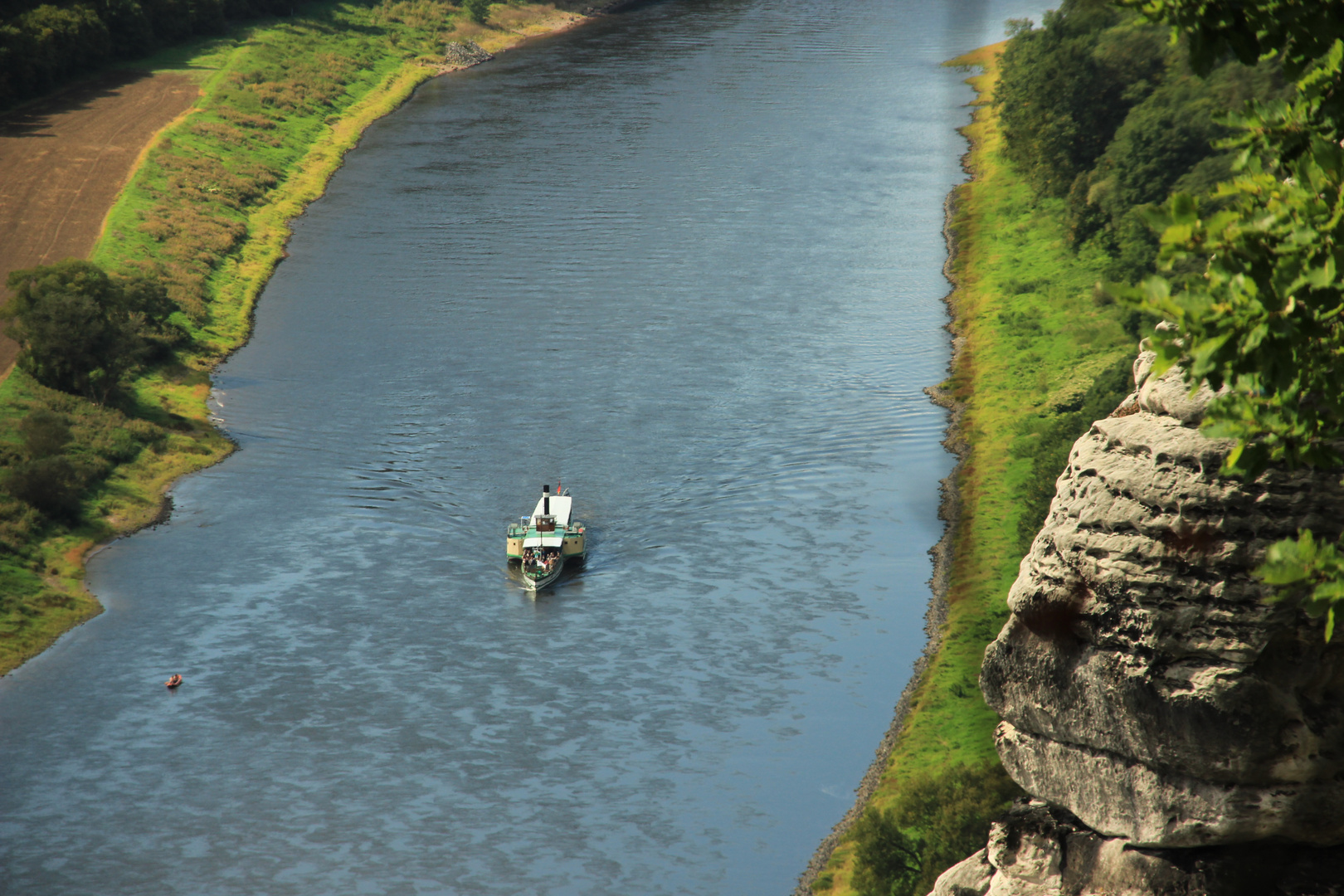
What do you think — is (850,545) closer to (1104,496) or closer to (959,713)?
(959,713)

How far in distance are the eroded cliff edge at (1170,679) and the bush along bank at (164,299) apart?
159ft

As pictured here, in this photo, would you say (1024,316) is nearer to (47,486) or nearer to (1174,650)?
(47,486)

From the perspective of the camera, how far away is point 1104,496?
Result: 1869cm

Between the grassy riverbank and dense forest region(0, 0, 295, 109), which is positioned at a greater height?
dense forest region(0, 0, 295, 109)

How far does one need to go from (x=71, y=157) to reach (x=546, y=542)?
7025 cm

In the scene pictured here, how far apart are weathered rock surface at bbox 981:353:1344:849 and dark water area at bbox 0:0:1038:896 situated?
83.9 feet

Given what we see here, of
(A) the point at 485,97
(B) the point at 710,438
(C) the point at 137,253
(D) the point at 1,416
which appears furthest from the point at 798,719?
(A) the point at 485,97

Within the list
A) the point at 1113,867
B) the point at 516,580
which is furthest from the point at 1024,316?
the point at 1113,867

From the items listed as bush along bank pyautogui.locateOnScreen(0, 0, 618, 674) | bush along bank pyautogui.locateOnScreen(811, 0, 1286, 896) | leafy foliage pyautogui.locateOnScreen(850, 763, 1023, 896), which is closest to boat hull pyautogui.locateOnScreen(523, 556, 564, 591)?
bush along bank pyautogui.locateOnScreen(811, 0, 1286, 896)

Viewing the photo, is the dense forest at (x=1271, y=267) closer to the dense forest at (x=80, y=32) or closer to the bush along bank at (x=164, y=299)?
the bush along bank at (x=164, y=299)

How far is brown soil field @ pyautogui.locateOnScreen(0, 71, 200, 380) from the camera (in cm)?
8906

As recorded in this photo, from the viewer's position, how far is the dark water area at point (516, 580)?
1770 inches

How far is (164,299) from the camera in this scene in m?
82.2

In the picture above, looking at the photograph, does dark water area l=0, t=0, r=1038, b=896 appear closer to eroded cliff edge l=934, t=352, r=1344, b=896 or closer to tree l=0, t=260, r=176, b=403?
tree l=0, t=260, r=176, b=403
